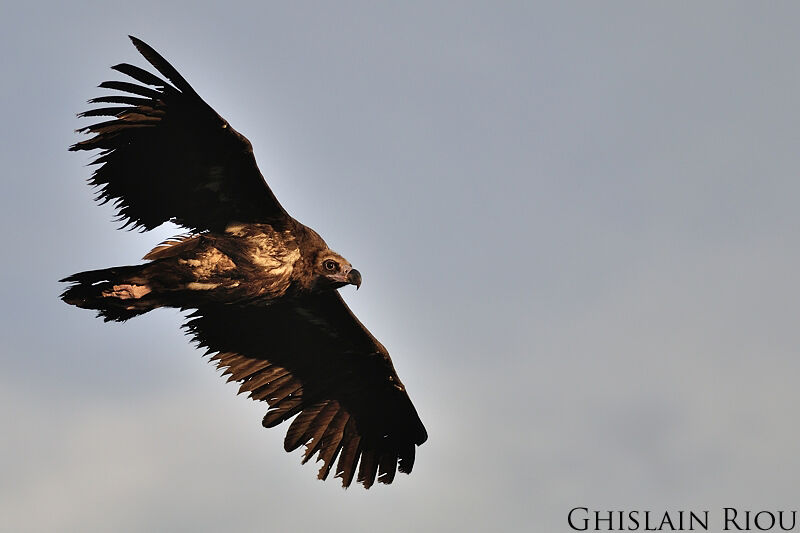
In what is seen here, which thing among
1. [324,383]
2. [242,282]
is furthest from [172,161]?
[324,383]

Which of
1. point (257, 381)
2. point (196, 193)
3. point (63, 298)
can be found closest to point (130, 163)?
point (196, 193)

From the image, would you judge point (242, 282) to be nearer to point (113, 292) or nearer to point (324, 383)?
point (113, 292)

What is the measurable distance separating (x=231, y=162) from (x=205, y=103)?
879 mm

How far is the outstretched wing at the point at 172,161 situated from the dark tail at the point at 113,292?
3.38ft

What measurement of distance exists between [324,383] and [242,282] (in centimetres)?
299

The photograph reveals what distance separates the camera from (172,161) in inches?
540

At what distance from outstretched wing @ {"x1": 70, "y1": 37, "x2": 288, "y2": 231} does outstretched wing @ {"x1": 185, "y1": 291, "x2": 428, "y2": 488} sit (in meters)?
1.99

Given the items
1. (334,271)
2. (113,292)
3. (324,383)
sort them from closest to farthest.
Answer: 1. (113,292)
2. (334,271)
3. (324,383)

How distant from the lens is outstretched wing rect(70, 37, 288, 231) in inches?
512

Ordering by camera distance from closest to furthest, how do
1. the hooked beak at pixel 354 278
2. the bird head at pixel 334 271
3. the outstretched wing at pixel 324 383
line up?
the bird head at pixel 334 271 < the hooked beak at pixel 354 278 < the outstretched wing at pixel 324 383

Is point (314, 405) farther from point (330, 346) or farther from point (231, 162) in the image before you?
point (231, 162)

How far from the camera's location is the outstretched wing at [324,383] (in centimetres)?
1588

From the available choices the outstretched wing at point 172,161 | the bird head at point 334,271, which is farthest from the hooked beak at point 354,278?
the outstretched wing at point 172,161

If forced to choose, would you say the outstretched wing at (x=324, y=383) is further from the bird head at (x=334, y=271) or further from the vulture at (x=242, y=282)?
the bird head at (x=334, y=271)
